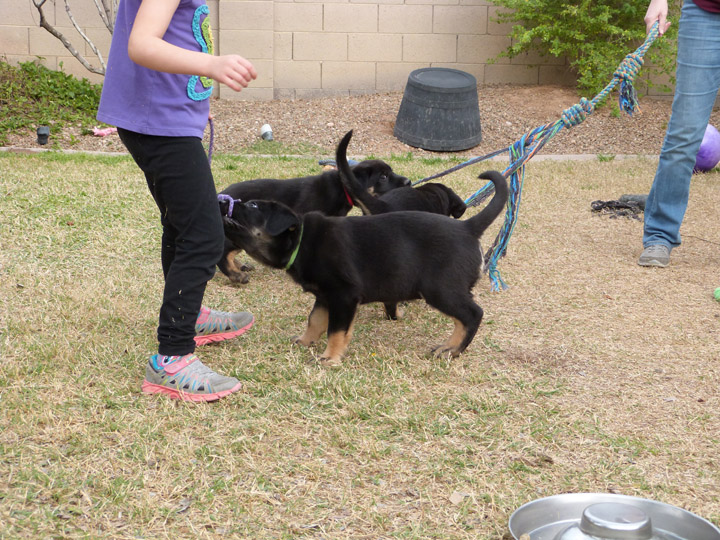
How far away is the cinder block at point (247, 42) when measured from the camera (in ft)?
31.4

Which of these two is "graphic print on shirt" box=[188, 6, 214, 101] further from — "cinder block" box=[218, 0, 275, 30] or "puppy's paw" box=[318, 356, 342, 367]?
"cinder block" box=[218, 0, 275, 30]

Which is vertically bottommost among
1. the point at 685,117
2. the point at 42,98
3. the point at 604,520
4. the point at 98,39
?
the point at 604,520

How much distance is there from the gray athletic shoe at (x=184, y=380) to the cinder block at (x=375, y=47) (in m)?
7.63

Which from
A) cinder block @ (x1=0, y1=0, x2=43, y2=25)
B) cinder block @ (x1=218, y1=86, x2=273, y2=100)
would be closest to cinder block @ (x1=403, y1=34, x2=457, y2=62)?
cinder block @ (x1=218, y1=86, x2=273, y2=100)

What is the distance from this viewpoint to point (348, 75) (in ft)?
33.0

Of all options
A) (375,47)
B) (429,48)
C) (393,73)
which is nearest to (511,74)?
(429,48)

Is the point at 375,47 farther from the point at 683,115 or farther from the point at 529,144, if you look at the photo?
the point at 529,144

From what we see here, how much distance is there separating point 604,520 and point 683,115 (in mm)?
3450

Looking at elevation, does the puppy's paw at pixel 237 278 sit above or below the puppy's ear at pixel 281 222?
below

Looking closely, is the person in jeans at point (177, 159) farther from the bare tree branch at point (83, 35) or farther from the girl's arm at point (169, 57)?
the bare tree branch at point (83, 35)

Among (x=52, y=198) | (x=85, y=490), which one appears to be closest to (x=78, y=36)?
(x=52, y=198)

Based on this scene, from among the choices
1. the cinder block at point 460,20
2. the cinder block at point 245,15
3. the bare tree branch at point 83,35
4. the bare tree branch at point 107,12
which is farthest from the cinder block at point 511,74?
the bare tree branch at point 83,35

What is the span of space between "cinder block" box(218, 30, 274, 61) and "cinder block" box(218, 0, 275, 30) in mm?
61

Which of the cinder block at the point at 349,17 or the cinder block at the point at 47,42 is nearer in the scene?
the cinder block at the point at 47,42
